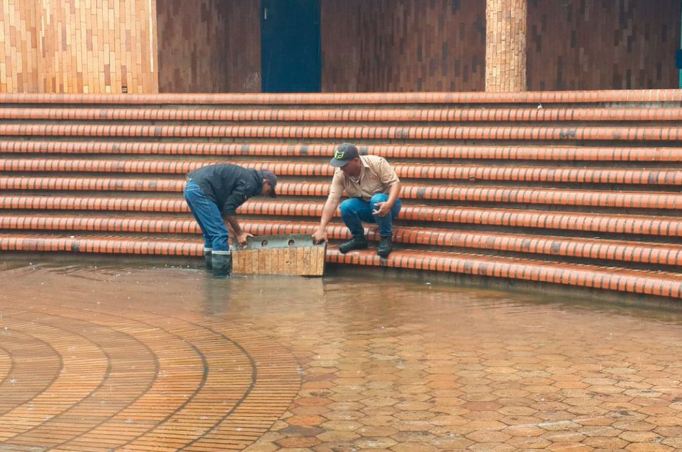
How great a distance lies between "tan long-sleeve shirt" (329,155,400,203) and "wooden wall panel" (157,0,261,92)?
4.43 metres

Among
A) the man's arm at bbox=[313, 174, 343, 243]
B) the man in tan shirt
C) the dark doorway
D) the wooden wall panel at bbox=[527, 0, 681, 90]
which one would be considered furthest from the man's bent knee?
the dark doorway

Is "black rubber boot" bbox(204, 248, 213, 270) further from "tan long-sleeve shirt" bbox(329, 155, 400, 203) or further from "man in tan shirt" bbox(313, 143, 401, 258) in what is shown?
"tan long-sleeve shirt" bbox(329, 155, 400, 203)

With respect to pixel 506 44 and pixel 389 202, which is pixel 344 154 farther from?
pixel 506 44

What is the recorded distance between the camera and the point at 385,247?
9789mm

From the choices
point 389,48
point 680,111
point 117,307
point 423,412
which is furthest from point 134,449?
point 389,48

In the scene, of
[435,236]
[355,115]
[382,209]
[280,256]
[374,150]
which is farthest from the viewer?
[355,115]

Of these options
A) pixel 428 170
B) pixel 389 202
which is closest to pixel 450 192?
pixel 428 170

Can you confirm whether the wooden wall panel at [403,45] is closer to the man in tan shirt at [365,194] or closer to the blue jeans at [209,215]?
the man in tan shirt at [365,194]

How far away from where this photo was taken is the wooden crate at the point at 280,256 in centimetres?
975

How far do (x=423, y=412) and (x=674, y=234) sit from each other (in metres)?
4.02

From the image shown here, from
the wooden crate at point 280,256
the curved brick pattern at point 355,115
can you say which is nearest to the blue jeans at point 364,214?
the wooden crate at point 280,256

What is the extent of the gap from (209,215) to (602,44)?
21.3ft

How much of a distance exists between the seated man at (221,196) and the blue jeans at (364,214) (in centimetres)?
70

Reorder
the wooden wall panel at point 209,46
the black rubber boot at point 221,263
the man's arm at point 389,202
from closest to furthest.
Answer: the man's arm at point 389,202 < the black rubber boot at point 221,263 < the wooden wall panel at point 209,46
